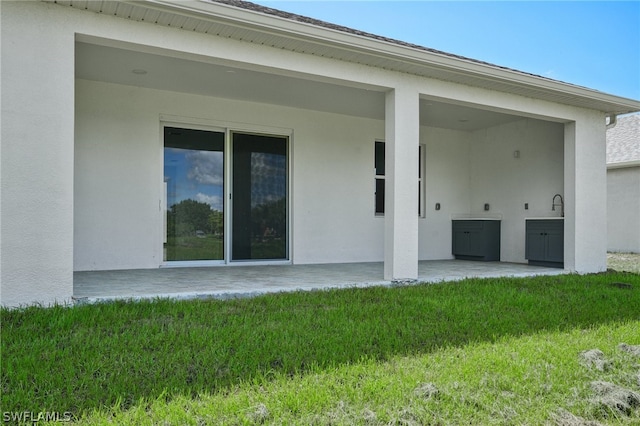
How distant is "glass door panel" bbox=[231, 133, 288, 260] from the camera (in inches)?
307

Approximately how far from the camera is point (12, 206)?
13.1ft

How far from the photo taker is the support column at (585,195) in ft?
24.3

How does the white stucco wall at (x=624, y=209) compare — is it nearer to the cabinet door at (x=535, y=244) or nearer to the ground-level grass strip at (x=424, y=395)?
the cabinet door at (x=535, y=244)

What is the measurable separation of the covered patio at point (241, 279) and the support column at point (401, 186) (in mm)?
336

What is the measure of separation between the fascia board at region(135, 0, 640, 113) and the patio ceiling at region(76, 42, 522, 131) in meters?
0.64

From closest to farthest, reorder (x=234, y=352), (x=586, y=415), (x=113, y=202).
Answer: (x=586, y=415)
(x=234, y=352)
(x=113, y=202)

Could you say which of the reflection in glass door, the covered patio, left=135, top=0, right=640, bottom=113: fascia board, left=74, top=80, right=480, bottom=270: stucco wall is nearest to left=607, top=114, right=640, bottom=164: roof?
left=74, top=80, right=480, bottom=270: stucco wall

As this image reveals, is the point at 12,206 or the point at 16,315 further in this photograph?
the point at 12,206

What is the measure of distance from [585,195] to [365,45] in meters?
4.65

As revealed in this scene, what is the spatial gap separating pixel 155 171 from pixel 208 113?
1253 millimetres

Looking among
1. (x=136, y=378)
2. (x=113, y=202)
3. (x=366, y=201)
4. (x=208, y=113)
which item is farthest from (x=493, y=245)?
(x=136, y=378)

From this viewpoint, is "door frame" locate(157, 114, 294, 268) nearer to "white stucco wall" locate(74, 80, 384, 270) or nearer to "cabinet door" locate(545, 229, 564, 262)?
"white stucco wall" locate(74, 80, 384, 270)

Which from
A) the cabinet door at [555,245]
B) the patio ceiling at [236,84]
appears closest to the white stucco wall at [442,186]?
the patio ceiling at [236,84]

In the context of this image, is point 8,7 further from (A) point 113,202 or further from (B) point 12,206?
(A) point 113,202
